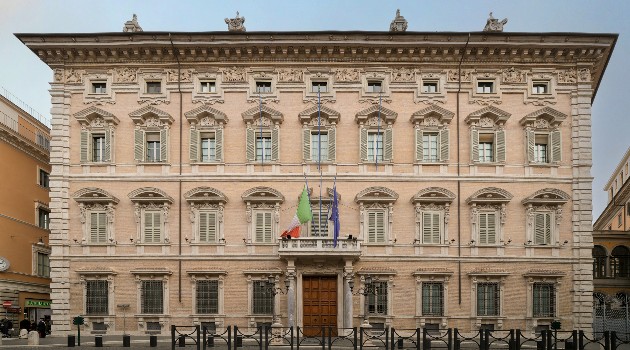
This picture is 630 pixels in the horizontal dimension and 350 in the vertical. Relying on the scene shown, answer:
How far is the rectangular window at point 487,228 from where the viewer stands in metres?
35.3

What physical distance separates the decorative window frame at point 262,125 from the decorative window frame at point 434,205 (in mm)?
8174

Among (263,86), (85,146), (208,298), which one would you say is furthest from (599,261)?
(85,146)

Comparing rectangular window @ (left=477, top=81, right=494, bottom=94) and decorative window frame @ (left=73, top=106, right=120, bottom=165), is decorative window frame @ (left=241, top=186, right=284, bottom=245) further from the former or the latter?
rectangular window @ (left=477, top=81, right=494, bottom=94)

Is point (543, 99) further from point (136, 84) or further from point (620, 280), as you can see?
point (136, 84)

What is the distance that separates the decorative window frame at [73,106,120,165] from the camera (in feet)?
117

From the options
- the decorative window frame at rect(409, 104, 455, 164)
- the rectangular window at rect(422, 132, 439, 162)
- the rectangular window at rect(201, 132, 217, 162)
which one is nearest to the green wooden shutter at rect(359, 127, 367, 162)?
the decorative window frame at rect(409, 104, 455, 164)

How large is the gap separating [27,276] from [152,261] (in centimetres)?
1205

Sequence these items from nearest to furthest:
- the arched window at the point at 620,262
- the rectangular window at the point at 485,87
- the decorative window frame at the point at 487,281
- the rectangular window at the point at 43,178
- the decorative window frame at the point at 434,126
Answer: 1. the decorative window frame at the point at 487,281
2. the decorative window frame at the point at 434,126
3. the rectangular window at the point at 485,87
4. the rectangular window at the point at 43,178
5. the arched window at the point at 620,262

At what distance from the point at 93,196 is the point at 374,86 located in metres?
16.8

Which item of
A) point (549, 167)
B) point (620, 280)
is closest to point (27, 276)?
point (549, 167)

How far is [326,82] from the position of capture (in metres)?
36.2

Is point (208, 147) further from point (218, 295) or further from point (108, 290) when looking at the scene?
point (108, 290)

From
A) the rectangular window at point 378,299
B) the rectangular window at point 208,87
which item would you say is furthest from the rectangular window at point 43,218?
the rectangular window at point 378,299

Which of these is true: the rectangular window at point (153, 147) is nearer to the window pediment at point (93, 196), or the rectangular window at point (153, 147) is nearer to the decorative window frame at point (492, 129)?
the window pediment at point (93, 196)
